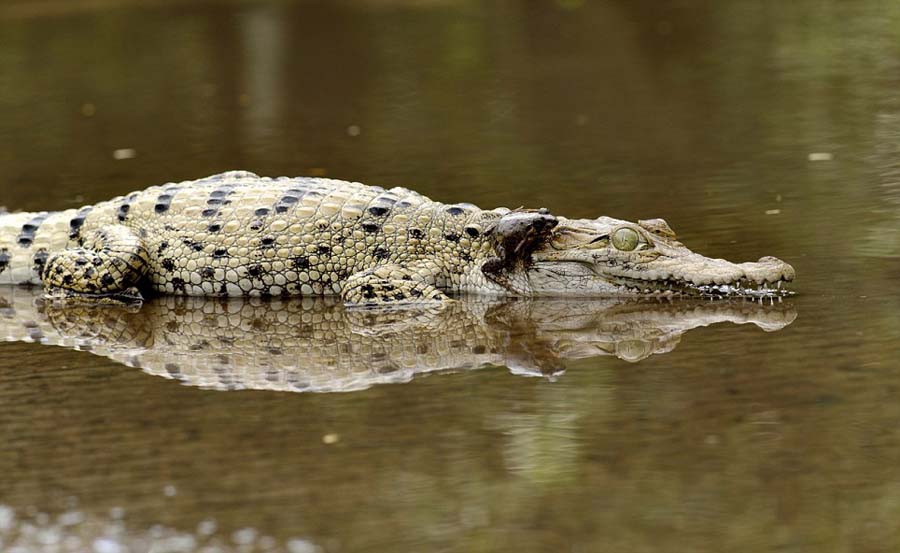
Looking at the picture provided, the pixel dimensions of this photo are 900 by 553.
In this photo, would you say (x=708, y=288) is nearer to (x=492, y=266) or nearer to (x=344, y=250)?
(x=492, y=266)

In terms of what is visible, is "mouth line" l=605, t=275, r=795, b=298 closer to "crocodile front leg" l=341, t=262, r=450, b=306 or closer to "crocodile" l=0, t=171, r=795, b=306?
"crocodile" l=0, t=171, r=795, b=306

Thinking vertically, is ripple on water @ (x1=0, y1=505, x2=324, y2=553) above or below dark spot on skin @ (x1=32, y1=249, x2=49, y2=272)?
above

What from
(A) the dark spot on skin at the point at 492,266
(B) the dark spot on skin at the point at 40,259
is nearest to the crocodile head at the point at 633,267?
(A) the dark spot on skin at the point at 492,266

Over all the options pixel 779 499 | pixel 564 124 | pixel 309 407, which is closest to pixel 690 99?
pixel 564 124

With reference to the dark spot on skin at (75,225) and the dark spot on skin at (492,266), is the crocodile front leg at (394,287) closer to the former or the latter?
the dark spot on skin at (492,266)

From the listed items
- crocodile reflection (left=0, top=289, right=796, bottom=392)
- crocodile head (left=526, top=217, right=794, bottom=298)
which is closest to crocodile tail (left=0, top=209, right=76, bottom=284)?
crocodile reflection (left=0, top=289, right=796, bottom=392)

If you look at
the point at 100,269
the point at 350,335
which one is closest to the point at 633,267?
the point at 350,335

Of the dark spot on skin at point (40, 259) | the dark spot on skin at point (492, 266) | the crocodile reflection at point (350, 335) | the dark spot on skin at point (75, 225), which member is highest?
the dark spot on skin at point (75, 225)
